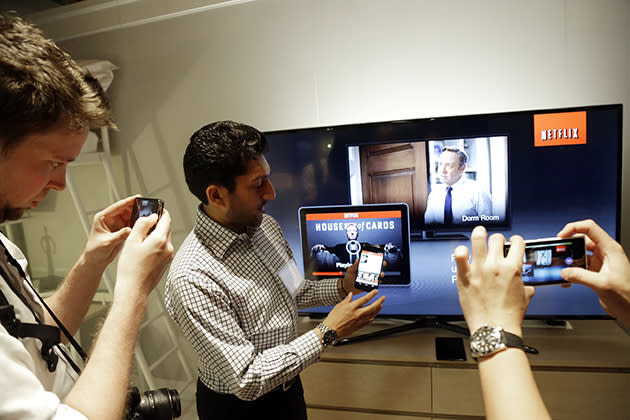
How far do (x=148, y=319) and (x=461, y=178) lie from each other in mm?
2217

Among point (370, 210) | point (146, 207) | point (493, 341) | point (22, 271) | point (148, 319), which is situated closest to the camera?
point (493, 341)

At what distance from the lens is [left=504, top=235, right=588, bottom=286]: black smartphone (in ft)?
3.49

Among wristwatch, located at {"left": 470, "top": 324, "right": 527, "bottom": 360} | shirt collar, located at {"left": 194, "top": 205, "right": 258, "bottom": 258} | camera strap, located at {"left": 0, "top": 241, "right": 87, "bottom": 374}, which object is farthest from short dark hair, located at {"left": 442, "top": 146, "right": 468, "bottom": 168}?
camera strap, located at {"left": 0, "top": 241, "right": 87, "bottom": 374}

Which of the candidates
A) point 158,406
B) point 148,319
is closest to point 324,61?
point 158,406

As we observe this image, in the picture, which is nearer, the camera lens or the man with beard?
the man with beard

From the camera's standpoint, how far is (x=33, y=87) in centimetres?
74

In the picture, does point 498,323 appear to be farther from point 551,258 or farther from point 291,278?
point 291,278

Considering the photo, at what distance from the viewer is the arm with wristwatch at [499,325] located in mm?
652

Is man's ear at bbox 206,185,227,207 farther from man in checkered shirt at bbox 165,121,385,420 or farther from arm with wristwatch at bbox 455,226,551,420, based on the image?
arm with wristwatch at bbox 455,226,551,420

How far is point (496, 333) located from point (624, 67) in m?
1.82

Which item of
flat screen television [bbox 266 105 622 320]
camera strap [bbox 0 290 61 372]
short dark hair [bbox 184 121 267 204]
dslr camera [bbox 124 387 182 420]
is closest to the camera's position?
camera strap [bbox 0 290 61 372]

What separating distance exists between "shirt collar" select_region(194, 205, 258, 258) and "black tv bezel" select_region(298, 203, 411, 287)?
0.60 metres

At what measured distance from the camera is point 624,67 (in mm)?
1871

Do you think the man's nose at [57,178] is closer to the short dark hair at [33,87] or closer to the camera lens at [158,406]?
the short dark hair at [33,87]
